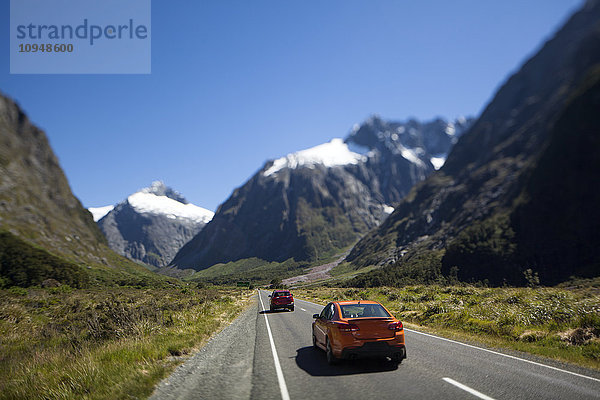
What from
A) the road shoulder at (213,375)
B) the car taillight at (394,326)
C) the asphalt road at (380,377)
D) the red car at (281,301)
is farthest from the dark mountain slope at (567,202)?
the road shoulder at (213,375)

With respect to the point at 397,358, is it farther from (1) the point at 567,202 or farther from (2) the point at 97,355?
(1) the point at 567,202

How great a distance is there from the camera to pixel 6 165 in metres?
120

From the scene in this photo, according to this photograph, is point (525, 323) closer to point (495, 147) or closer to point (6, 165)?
point (6, 165)

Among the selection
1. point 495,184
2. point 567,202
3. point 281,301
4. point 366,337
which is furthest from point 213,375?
point 495,184

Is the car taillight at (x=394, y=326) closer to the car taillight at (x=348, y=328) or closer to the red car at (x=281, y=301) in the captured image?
the car taillight at (x=348, y=328)

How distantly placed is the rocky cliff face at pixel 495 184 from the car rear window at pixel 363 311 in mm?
90766

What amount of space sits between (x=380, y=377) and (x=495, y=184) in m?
157

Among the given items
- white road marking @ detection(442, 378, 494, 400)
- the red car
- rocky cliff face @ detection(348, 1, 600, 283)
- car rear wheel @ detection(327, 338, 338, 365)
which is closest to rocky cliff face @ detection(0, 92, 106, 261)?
the red car

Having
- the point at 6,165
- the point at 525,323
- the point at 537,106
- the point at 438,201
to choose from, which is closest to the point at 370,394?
the point at 525,323

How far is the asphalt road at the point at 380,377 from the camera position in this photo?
7.31m

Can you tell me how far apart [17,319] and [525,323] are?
2609 centimetres

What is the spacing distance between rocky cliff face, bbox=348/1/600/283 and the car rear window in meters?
90.8

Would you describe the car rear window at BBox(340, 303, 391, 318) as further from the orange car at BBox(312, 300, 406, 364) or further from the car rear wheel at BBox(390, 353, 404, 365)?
the car rear wheel at BBox(390, 353, 404, 365)

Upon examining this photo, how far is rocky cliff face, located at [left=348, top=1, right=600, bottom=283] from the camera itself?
103875mm
